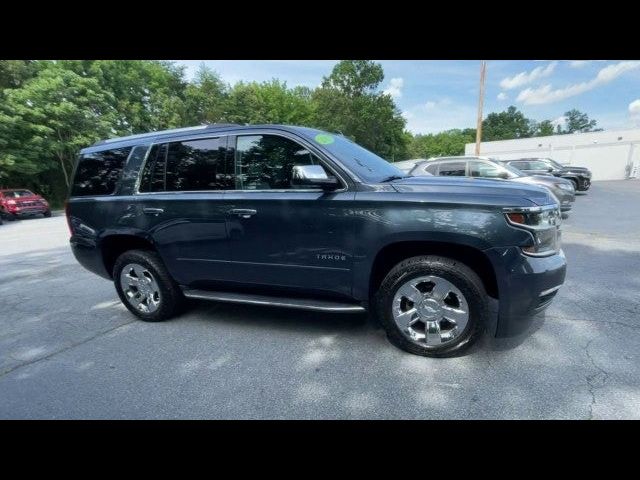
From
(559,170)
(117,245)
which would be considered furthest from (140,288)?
(559,170)

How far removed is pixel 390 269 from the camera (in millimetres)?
3018

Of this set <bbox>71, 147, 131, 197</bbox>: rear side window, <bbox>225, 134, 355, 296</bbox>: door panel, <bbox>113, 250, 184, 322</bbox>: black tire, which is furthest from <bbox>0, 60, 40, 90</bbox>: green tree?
<bbox>225, 134, 355, 296</bbox>: door panel

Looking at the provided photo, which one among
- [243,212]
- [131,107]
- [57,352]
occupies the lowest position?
[57,352]

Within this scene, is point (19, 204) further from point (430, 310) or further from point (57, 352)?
point (430, 310)

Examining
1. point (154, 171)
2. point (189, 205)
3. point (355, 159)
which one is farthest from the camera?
point (154, 171)

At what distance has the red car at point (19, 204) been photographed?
17297mm

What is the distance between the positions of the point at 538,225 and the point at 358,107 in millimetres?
49009

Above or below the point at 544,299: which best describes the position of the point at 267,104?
above

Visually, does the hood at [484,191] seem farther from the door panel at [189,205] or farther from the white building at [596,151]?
the white building at [596,151]

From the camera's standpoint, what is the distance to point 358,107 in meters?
47.7

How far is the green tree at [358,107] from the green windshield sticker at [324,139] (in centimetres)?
4433

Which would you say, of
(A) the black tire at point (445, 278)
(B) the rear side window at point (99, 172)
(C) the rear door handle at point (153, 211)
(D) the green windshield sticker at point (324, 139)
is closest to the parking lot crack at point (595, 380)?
(A) the black tire at point (445, 278)

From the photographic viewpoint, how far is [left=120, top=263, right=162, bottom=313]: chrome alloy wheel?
3.86 metres

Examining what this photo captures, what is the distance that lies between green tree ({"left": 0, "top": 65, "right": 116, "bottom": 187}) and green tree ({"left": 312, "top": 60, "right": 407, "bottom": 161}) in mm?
27822
